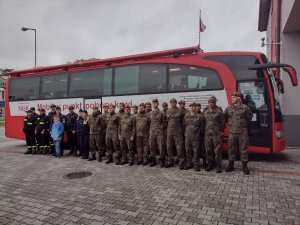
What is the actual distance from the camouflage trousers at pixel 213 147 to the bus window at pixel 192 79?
1.92 meters

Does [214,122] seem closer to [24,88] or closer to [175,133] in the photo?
[175,133]

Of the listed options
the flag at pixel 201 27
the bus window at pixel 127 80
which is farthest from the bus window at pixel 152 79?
the flag at pixel 201 27

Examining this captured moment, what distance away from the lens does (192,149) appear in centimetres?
722

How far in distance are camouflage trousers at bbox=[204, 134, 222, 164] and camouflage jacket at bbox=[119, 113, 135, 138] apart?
2227 millimetres

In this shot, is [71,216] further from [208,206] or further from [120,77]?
[120,77]

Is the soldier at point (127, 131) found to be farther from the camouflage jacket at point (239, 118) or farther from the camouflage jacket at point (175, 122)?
the camouflage jacket at point (239, 118)

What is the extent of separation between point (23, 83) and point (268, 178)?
10791 millimetres

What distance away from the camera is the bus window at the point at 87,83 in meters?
10.3

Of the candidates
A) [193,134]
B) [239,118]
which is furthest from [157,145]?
[239,118]

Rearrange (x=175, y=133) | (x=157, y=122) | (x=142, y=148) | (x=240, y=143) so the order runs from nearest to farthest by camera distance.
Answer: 1. (x=240, y=143)
2. (x=175, y=133)
3. (x=157, y=122)
4. (x=142, y=148)

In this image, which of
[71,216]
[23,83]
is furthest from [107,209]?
[23,83]

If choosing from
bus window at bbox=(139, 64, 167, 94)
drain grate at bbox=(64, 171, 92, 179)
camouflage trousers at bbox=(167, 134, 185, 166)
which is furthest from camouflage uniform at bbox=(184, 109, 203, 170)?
drain grate at bbox=(64, 171, 92, 179)

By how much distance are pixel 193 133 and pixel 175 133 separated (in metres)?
0.54

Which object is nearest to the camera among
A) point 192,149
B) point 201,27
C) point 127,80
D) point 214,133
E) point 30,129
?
point 214,133
